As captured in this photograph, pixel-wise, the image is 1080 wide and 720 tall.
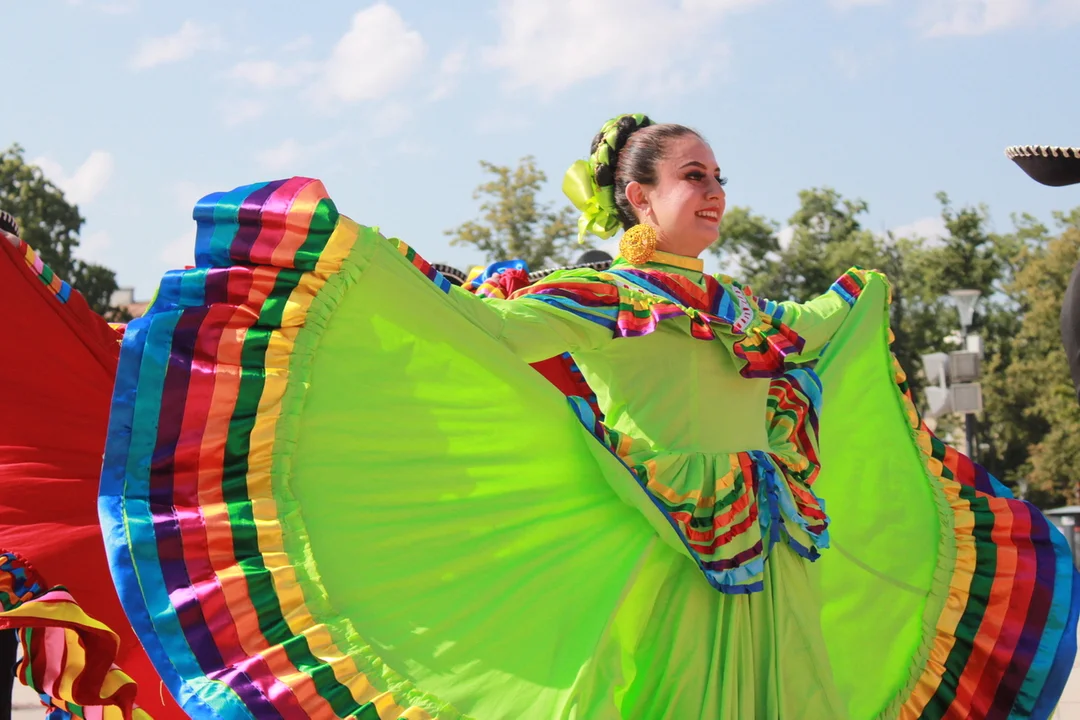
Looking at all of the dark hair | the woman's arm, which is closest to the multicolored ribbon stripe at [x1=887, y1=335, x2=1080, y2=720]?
the woman's arm

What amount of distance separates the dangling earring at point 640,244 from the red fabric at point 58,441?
1.68 metres

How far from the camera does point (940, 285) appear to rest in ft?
102

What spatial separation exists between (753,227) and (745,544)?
89.4 feet

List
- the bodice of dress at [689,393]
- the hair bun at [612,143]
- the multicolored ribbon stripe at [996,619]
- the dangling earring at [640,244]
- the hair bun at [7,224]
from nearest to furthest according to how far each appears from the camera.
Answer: the bodice of dress at [689,393] → the dangling earring at [640,244] → the hair bun at [612,143] → the multicolored ribbon stripe at [996,619] → the hair bun at [7,224]

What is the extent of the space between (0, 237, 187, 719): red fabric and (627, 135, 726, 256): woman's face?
1777 millimetres

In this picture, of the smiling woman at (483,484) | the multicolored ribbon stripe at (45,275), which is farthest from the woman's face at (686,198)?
the multicolored ribbon stripe at (45,275)

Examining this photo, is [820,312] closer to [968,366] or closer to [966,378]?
[968,366]

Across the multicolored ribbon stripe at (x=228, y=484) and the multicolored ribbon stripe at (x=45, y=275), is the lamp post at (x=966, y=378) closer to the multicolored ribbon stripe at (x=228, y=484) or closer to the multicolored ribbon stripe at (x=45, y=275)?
the multicolored ribbon stripe at (x=45, y=275)

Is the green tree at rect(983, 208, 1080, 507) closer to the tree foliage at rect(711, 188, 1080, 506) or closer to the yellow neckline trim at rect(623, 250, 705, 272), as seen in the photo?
the tree foliage at rect(711, 188, 1080, 506)

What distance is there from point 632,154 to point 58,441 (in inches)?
76.8

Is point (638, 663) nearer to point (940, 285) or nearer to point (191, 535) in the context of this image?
point (191, 535)

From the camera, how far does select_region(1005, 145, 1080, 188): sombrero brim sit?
314 cm

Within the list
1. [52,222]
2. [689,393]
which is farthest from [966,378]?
[52,222]

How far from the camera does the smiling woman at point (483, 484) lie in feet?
7.86
